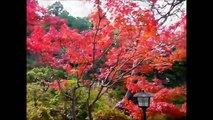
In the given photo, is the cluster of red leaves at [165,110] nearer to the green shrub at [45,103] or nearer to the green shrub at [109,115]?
the green shrub at [109,115]

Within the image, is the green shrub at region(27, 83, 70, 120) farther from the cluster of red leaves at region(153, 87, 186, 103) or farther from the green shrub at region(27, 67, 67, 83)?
the cluster of red leaves at region(153, 87, 186, 103)

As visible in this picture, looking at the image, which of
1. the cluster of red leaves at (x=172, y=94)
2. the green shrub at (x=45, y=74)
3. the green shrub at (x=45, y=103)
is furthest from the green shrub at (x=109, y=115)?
the green shrub at (x=45, y=74)

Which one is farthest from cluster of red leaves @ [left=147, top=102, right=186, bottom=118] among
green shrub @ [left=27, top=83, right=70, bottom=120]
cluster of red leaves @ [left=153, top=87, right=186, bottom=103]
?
green shrub @ [left=27, top=83, right=70, bottom=120]

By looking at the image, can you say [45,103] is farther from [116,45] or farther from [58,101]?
[116,45]

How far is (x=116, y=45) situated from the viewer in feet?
12.6

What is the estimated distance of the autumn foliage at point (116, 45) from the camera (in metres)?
3.57

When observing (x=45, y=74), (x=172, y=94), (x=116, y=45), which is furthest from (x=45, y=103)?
(x=172, y=94)

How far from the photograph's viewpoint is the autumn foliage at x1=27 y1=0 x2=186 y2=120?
11.7 ft

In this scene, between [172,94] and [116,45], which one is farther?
[172,94]

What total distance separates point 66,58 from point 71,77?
375 mm

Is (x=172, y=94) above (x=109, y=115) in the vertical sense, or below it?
above

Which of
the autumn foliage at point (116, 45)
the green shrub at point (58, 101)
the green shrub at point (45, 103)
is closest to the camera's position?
the autumn foliage at point (116, 45)

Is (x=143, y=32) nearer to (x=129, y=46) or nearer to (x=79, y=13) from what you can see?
(x=129, y=46)
